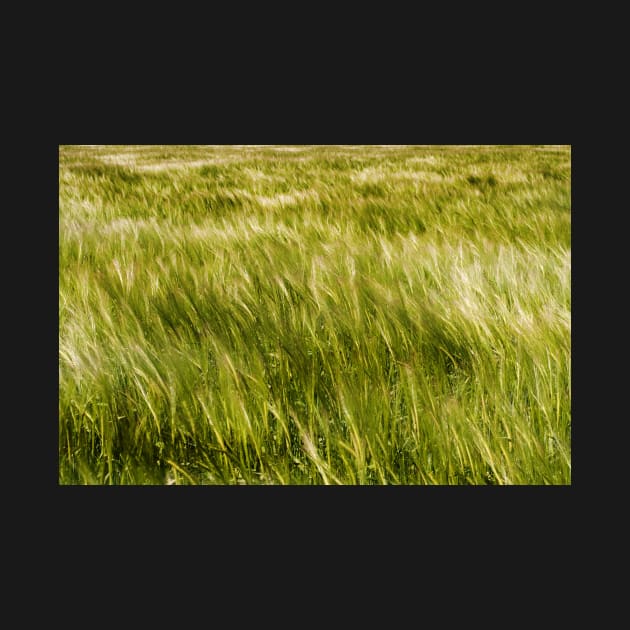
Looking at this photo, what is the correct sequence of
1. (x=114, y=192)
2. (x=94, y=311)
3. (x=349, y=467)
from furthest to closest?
(x=114, y=192), (x=94, y=311), (x=349, y=467)

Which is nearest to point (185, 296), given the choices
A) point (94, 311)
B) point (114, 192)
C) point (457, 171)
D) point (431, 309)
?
point (94, 311)

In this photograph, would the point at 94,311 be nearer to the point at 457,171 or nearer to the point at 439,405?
the point at 439,405

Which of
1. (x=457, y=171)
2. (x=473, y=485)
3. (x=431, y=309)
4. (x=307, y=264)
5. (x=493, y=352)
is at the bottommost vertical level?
(x=473, y=485)

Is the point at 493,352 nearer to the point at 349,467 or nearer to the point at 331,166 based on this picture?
the point at 349,467

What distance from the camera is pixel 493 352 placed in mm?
1645

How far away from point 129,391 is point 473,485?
87 centimetres

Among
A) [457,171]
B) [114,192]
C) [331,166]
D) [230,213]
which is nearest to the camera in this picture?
[230,213]

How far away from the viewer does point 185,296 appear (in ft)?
6.14

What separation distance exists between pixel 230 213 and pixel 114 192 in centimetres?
73

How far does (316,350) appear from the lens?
1675 millimetres

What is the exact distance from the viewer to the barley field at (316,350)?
4.61 ft

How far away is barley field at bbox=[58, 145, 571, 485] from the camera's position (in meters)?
1.41

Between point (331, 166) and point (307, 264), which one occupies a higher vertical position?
point (331, 166)

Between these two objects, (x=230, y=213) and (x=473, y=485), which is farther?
(x=230, y=213)
